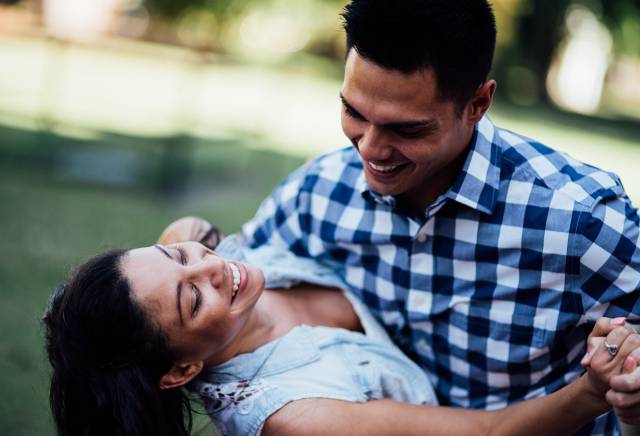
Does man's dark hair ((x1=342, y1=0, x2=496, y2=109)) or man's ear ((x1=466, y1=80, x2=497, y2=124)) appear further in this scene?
man's ear ((x1=466, y1=80, x2=497, y2=124))

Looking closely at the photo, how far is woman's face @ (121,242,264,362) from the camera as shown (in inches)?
96.3

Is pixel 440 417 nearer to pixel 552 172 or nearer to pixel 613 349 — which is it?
pixel 613 349

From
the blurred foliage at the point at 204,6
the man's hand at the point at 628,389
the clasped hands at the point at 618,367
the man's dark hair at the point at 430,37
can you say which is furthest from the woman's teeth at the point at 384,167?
the blurred foliage at the point at 204,6

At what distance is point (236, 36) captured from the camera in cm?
1457

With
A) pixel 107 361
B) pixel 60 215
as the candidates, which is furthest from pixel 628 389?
pixel 60 215

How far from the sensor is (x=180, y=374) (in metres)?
2.55

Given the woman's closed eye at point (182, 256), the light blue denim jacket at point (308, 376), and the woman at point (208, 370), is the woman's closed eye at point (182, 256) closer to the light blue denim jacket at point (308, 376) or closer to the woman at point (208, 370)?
the woman at point (208, 370)

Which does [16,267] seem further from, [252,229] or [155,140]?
[155,140]

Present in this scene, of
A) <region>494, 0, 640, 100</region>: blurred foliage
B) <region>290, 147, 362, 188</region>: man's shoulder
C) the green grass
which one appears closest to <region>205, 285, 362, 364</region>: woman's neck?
<region>290, 147, 362, 188</region>: man's shoulder

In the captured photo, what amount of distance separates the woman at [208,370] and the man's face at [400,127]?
22.6 inches

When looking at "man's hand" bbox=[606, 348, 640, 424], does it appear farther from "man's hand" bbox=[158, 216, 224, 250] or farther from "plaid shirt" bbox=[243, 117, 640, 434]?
"man's hand" bbox=[158, 216, 224, 250]

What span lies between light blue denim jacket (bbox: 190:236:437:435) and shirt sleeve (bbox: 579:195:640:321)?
71 cm

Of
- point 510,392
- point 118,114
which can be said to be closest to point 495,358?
point 510,392

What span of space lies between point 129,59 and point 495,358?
8082mm
